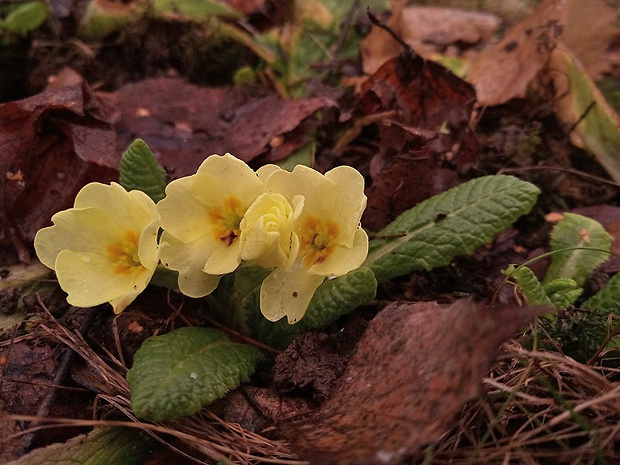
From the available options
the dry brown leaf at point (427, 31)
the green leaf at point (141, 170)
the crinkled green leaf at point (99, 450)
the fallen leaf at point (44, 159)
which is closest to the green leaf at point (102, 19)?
the fallen leaf at point (44, 159)

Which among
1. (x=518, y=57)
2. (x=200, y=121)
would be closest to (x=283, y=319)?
(x=200, y=121)

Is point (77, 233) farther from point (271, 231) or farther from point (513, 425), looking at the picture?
point (513, 425)

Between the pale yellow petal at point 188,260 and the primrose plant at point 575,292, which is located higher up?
the primrose plant at point 575,292

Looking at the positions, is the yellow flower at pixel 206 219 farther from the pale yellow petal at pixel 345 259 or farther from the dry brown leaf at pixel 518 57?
the dry brown leaf at pixel 518 57

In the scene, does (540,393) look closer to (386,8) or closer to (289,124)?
(289,124)

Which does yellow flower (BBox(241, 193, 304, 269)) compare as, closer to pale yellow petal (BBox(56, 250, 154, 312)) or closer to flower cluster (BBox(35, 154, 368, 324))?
flower cluster (BBox(35, 154, 368, 324))

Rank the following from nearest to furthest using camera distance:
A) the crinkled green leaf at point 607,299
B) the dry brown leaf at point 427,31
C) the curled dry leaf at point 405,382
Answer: the curled dry leaf at point 405,382 → the crinkled green leaf at point 607,299 → the dry brown leaf at point 427,31
